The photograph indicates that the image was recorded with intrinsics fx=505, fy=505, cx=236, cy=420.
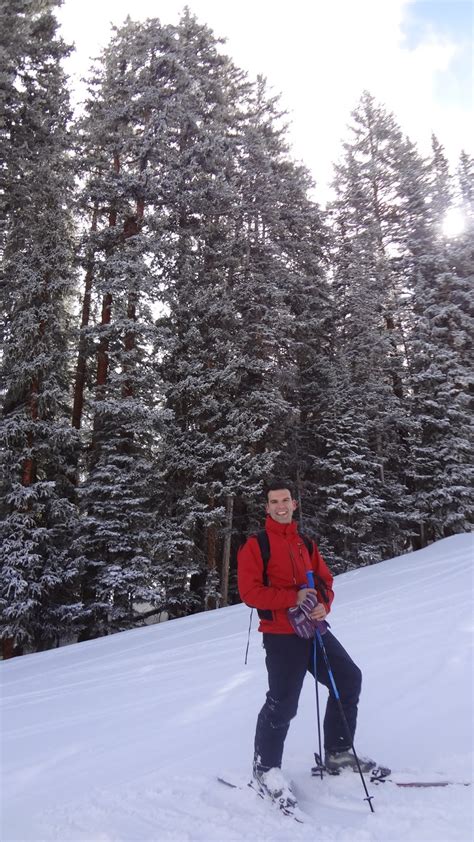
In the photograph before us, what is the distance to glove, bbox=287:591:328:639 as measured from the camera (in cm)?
320

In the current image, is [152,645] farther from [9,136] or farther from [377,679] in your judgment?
[9,136]

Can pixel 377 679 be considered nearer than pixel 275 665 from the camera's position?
No

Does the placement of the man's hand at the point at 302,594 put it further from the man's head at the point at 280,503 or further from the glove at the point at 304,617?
the man's head at the point at 280,503

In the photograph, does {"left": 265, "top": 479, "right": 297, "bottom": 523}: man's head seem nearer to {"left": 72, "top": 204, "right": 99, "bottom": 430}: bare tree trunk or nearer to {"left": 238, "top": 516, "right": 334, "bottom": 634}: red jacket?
A: {"left": 238, "top": 516, "right": 334, "bottom": 634}: red jacket

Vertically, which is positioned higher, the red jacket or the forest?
the forest

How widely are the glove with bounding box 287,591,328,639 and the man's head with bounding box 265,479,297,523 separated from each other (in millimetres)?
522

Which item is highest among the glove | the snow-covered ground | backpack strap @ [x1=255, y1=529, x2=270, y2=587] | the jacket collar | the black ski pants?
the jacket collar

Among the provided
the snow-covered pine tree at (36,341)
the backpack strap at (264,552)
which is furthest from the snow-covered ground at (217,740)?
the snow-covered pine tree at (36,341)

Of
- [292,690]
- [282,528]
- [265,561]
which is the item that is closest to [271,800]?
[292,690]

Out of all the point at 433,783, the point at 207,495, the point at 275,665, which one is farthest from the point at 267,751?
the point at 207,495

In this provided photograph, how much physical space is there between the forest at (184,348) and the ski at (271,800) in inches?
373

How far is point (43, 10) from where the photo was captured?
13586mm

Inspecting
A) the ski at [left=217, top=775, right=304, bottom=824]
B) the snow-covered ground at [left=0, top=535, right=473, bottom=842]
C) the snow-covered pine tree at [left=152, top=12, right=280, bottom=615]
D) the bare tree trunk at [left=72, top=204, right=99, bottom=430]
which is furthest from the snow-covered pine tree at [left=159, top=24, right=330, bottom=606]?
the ski at [left=217, top=775, right=304, bottom=824]

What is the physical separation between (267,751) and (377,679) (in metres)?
2.27
